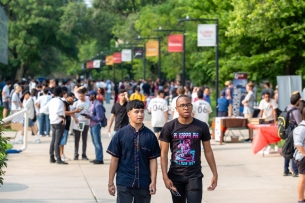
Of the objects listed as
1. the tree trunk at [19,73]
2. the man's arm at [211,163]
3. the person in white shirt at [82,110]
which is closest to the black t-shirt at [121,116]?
the person in white shirt at [82,110]

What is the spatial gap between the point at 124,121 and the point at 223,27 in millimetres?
16139

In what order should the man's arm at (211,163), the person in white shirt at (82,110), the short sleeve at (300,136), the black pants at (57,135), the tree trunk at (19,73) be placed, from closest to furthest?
the man's arm at (211,163) → the short sleeve at (300,136) → the black pants at (57,135) → the person in white shirt at (82,110) → the tree trunk at (19,73)

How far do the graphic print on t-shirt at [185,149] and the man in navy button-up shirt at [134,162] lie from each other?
33cm

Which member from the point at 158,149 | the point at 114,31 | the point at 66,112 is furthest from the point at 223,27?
the point at 114,31

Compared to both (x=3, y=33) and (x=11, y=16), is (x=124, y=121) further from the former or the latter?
(x=11, y=16)

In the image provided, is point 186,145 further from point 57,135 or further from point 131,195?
point 57,135

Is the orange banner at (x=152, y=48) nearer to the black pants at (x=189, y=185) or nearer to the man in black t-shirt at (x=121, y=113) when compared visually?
the man in black t-shirt at (x=121, y=113)

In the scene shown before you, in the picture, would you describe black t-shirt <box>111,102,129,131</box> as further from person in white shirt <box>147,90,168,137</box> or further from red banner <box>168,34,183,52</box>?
red banner <box>168,34,183,52</box>

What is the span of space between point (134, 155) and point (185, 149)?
1.97 feet

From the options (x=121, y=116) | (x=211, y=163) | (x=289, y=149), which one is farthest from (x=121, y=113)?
(x=211, y=163)

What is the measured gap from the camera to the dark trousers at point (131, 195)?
7668 mm

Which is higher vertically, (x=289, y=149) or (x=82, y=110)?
(x=82, y=110)

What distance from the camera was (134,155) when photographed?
7.69 metres

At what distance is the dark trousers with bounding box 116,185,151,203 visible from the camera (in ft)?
25.2
